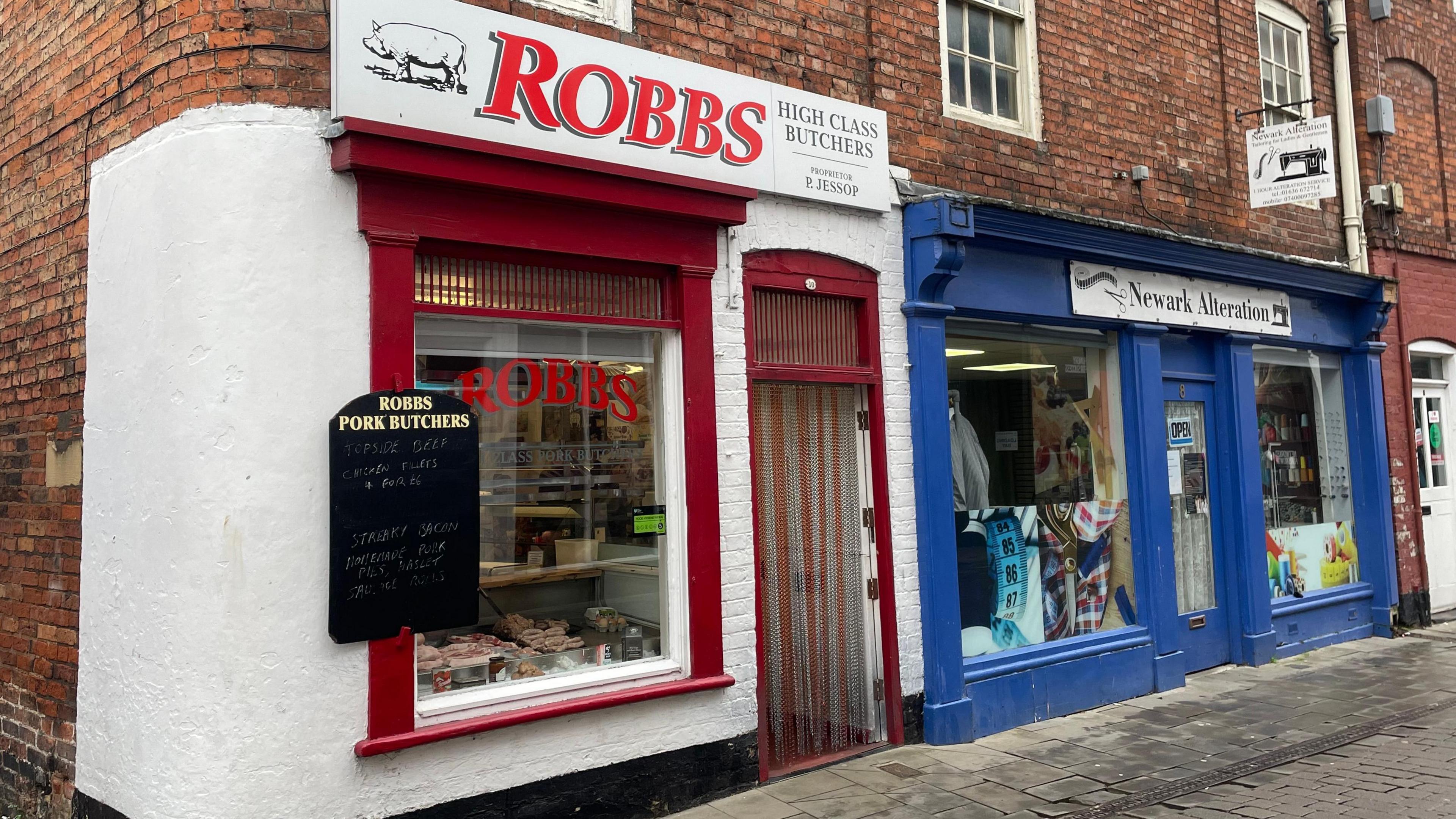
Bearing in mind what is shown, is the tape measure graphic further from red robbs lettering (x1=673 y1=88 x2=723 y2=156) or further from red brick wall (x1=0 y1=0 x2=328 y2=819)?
red brick wall (x1=0 y1=0 x2=328 y2=819)

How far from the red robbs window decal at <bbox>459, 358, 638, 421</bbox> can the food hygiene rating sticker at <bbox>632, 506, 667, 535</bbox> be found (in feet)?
1.64

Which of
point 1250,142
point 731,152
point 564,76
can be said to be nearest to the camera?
point 564,76

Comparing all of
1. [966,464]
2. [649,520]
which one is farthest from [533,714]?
[966,464]

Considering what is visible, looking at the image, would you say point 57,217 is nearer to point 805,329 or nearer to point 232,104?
point 232,104

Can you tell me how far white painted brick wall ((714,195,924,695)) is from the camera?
5.80m

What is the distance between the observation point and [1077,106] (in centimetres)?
809

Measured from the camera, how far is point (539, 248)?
513 centimetres

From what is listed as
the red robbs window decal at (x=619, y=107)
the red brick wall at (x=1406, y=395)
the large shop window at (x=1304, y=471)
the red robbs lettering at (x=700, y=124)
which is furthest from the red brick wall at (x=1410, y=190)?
the red robbs lettering at (x=700, y=124)

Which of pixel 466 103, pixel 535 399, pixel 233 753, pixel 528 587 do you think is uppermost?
pixel 466 103

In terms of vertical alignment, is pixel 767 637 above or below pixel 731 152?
below

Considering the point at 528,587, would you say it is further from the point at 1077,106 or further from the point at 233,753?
the point at 1077,106

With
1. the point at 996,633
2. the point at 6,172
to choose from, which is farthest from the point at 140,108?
the point at 996,633

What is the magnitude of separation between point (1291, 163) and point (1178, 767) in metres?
5.63

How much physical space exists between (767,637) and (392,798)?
7.55ft
